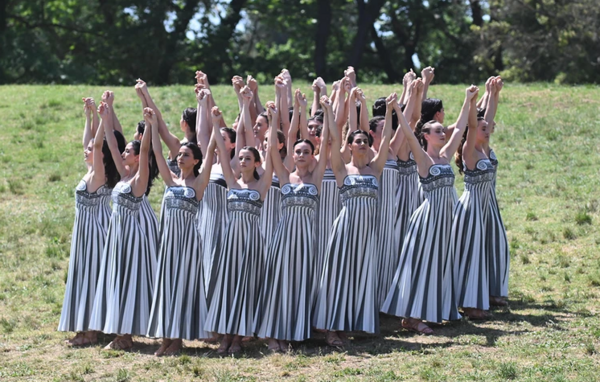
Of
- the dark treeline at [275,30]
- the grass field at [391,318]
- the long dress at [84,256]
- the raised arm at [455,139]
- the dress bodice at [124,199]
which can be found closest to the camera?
the grass field at [391,318]

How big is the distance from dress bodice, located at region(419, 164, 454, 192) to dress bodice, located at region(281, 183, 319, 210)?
127 cm

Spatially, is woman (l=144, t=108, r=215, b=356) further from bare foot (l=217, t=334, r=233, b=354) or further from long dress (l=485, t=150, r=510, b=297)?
long dress (l=485, t=150, r=510, b=297)

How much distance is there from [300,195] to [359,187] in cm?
58

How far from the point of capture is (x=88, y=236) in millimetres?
10570

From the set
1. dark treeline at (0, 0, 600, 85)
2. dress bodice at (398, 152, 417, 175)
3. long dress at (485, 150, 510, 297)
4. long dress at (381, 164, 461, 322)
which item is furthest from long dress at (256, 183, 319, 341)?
dark treeline at (0, 0, 600, 85)

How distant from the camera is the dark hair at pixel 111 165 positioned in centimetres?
1047

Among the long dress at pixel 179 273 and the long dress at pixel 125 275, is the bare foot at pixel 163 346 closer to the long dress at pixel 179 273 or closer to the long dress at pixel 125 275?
the long dress at pixel 179 273

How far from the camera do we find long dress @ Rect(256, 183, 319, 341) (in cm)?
966

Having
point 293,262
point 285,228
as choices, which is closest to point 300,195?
point 285,228

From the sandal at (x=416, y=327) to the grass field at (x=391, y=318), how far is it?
0.12 m

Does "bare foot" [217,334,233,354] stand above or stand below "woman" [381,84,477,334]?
below

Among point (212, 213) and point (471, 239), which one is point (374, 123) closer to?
point (471, 239)

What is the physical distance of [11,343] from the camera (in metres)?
10.4

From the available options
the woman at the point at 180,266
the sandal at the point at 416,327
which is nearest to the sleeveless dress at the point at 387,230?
the sandal at the point at 416,327
